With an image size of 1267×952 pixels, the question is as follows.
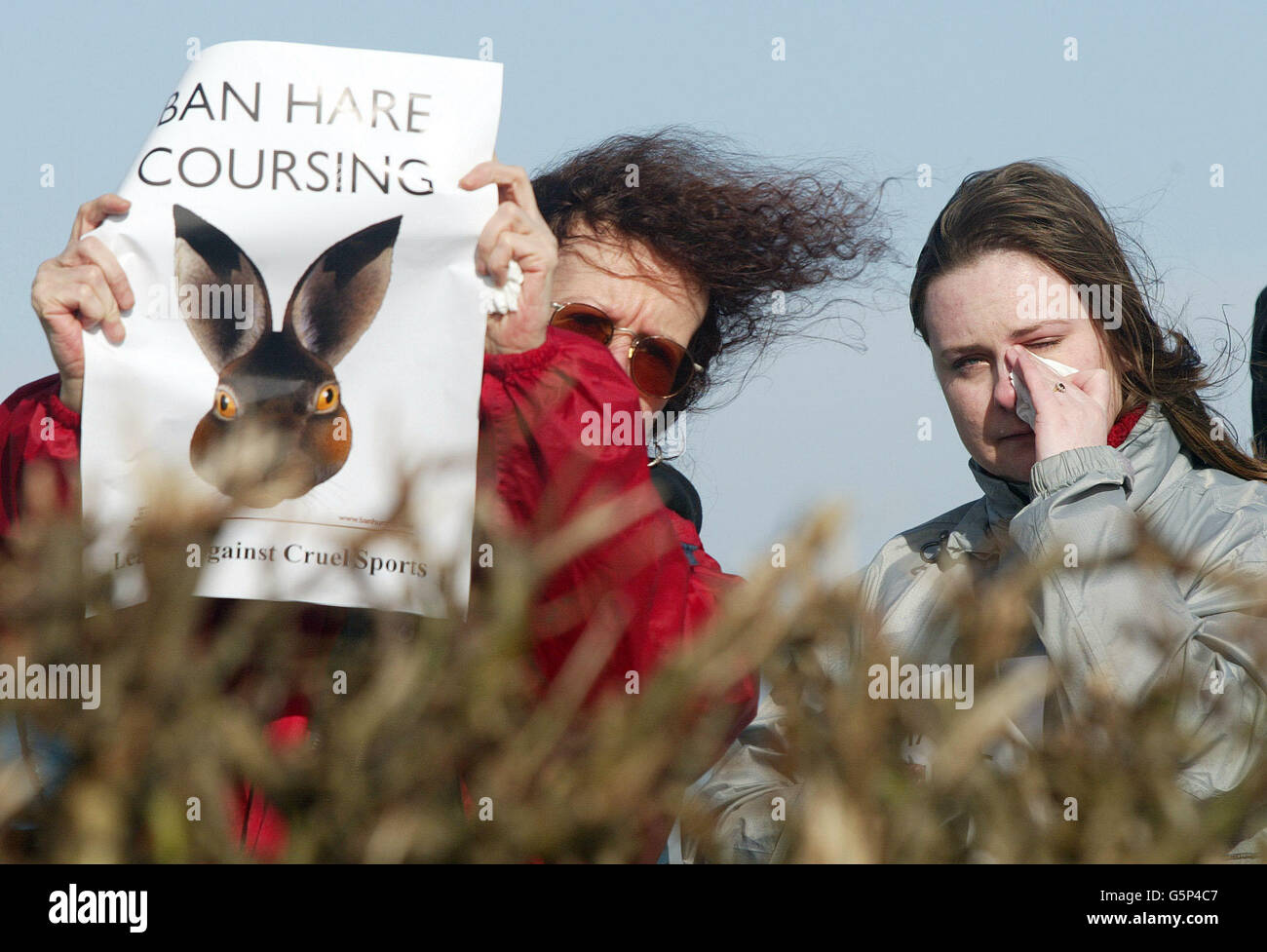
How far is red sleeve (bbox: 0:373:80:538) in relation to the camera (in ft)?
5.80

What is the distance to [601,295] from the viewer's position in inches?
105

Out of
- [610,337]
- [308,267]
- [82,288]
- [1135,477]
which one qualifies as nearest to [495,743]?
[308,267]

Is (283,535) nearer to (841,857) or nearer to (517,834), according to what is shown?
(517,834)

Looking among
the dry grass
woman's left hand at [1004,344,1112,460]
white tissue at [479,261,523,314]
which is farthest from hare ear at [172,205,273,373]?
woman's left hand at [1004,344,1112,460]

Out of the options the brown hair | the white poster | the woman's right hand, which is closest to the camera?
the white poster

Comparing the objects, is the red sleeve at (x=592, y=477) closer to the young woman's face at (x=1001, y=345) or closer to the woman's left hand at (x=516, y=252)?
the woman's left hand at (x=516, y=252)

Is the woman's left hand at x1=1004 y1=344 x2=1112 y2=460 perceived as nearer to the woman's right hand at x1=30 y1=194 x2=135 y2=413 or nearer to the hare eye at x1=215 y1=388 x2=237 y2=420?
the hare eye at x1=215 y1=388 x2=237 y2=420

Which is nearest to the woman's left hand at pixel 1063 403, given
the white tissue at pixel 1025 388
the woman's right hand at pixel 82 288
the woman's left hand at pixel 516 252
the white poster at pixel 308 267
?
the white tissue at pixel 1025 388

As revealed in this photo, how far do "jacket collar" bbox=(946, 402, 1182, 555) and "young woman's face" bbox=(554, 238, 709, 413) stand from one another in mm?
649

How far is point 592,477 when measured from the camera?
69.2 inches

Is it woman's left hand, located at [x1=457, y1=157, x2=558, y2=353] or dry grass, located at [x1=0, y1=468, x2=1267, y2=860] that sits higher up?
woman's left hand, located at [x1=457, y1=157, x2=558, y2=353]

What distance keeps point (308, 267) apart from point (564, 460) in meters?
0.38

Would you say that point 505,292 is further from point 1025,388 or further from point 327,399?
point 1025,388

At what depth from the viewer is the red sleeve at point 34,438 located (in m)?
1.77
